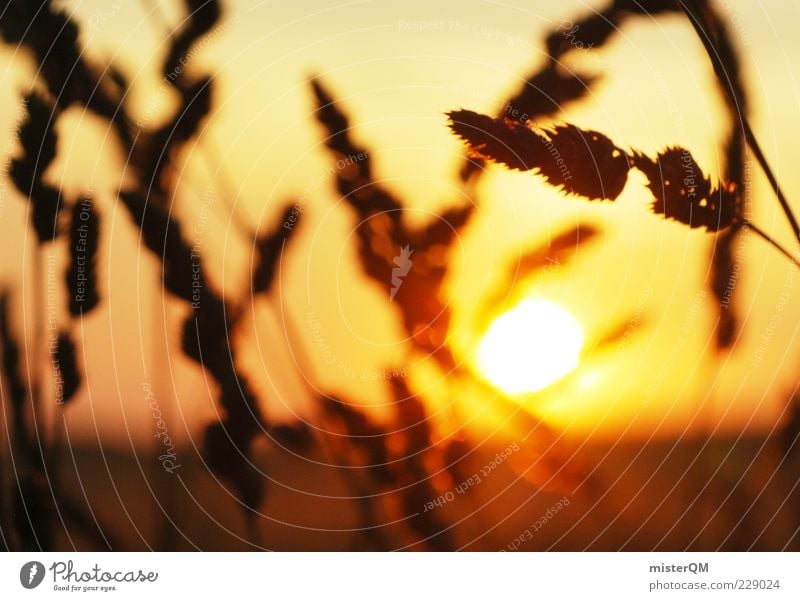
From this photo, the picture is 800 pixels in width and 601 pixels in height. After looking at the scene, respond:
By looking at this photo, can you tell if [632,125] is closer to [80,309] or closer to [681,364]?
[681,364]

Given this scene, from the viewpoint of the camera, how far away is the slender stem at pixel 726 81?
0.88 m

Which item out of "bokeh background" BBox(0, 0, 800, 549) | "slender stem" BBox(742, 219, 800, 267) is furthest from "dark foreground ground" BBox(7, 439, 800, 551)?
"slender stem" BBox(742, 219, 800, 267)

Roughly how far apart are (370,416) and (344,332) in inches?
3.6

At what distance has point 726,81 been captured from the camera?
0.89 meters

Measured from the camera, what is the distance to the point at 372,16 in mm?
881

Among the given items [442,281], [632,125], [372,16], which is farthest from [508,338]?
[372,16]

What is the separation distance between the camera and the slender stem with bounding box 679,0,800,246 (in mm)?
882
